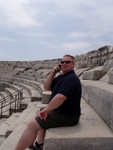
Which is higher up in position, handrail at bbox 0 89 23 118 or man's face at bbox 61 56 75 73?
man's face at bbox 61 56 75 73

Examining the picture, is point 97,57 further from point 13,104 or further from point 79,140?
point 79,140

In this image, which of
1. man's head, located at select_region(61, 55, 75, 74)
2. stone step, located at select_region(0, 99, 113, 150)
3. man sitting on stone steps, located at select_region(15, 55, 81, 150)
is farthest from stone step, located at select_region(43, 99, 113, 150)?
man's head, located at select_region(61, 55, 75, 74)

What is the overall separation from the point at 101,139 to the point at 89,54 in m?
8.38

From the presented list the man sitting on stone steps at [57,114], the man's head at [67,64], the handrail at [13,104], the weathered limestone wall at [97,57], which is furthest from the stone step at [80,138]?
the handrail at [13,104]

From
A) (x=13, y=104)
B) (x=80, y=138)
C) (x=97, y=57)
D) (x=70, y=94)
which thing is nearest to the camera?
(x=80, y=138)

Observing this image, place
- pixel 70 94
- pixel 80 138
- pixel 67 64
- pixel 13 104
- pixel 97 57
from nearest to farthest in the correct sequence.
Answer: pixel 80 138, pixel 70 94, pixel 67 64, pixel 97 57, pixel 13 104

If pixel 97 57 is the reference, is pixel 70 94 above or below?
below

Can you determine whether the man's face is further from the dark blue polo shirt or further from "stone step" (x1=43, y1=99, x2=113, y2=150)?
"stone step" (x1=43, y1=99, x2=113, y2=150)

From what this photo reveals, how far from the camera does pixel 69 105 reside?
11.6 ft

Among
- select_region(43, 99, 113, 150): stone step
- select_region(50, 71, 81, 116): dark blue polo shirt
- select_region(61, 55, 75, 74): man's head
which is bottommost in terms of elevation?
select_region(43, 99, 113, 150): stone step

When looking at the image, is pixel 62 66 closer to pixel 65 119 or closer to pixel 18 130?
pixel 65 119

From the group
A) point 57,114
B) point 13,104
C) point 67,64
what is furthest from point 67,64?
→ point 13,104

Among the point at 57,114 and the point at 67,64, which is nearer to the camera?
the point at 57,114

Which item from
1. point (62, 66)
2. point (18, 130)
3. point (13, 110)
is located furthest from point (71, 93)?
point (13, 110)
